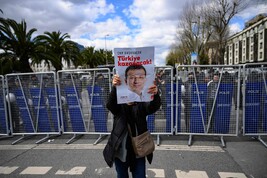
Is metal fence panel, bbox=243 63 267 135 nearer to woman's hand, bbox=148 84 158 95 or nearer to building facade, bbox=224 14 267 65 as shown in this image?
woman's hand, bbox=148 84 158 95

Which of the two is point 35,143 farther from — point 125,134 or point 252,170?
point 252,170

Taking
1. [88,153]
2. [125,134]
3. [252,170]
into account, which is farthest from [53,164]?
[252,170]

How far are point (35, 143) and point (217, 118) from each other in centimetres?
492

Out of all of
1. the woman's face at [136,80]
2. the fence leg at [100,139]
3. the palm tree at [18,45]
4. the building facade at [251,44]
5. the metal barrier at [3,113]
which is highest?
the building facade at [251,44]

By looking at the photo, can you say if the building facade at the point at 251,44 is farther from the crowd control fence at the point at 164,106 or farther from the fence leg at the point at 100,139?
the fence leg at the point at 100,139

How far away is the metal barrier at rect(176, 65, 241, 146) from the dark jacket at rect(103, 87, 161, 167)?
3.26 m

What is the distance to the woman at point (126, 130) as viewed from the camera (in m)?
2.77

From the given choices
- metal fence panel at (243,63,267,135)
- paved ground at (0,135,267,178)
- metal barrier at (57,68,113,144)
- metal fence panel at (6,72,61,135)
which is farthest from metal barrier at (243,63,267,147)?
metal fence panel at (6,72,61,135)

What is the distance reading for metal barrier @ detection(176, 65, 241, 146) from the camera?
584 cm

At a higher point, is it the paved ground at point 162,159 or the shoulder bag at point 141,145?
the shoulder bag at point 141,145

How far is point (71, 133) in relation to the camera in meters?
6.70

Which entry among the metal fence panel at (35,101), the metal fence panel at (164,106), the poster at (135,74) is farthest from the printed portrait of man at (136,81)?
the metal fence panel at (35,101)

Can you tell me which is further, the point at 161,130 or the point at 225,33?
the point at 225,33

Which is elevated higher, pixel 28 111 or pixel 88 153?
pixel 28 111
